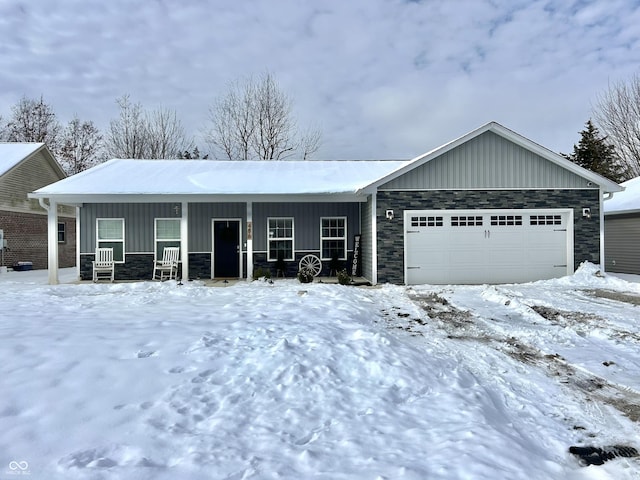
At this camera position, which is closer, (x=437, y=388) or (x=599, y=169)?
Answer: (x=437, y=388)

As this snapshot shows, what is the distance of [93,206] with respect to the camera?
44.8 feet

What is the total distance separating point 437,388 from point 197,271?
11153 millimetres

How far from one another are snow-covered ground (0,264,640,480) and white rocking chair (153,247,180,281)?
6296 mm

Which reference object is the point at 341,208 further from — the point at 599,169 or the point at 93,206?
the point at 599,169

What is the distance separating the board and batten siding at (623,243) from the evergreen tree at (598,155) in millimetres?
14943

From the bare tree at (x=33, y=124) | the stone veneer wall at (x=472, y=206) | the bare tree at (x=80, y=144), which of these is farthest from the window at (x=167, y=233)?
the bare tree at (x=33, y=124)

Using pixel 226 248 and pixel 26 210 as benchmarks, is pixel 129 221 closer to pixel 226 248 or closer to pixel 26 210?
pixel 226 248

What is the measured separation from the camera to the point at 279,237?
13.9 m

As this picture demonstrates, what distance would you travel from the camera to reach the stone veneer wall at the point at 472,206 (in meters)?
11.7

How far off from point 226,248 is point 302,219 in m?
2.70

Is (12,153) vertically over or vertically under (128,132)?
under

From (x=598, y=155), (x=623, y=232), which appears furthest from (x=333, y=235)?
(x=598, y=155)

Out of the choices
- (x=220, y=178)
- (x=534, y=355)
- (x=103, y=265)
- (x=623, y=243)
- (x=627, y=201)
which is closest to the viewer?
(x=534, y=355)

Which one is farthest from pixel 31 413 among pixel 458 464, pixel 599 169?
pixel 599 169
